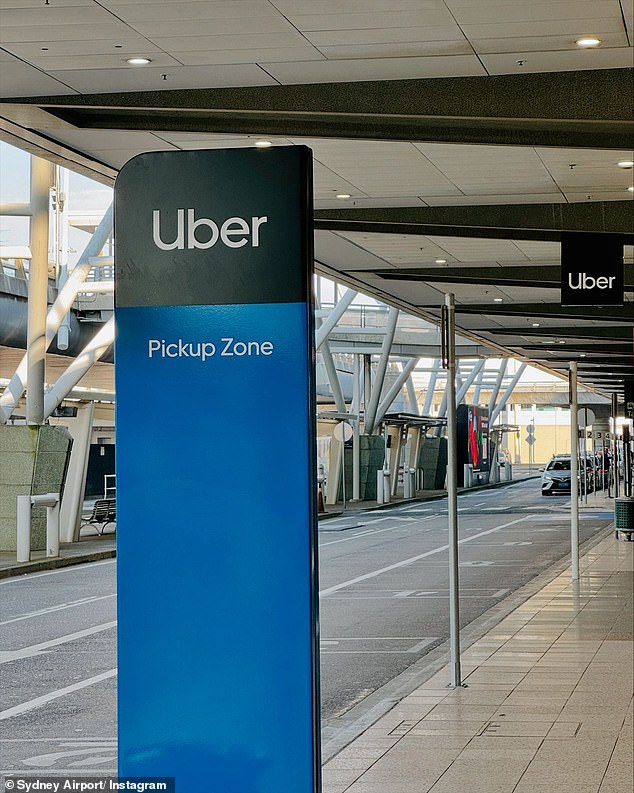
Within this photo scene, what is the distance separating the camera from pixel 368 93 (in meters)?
11.1

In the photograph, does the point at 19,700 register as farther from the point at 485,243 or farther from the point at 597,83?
the point at 485,243

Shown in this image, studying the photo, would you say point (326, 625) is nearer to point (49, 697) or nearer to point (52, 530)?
point (49, 697)

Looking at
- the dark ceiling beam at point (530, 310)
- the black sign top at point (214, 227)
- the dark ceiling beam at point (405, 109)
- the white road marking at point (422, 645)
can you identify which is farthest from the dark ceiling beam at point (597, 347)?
the black sign top at point (214, 227)

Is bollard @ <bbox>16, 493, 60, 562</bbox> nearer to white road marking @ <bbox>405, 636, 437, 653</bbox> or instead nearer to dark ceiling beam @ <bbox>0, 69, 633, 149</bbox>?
white road marking @ <bbox>405, 636, 437, 653</bbox>

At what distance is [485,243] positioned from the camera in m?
21.1

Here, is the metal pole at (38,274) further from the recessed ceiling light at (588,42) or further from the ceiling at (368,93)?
the recessed ceiling light at (588,42)

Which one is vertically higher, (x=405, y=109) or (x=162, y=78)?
(x=162, y=78)

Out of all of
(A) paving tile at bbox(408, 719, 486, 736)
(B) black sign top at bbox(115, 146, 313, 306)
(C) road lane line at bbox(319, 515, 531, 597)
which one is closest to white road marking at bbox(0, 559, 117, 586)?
(C) road lane line at bbox(319, 515, 531, 597)

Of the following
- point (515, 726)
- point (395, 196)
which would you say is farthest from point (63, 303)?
point (515, 726)

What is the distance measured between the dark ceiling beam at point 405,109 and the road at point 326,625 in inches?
206

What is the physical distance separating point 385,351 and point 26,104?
120ft

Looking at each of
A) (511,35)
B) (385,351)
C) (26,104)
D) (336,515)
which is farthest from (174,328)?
(385,351)

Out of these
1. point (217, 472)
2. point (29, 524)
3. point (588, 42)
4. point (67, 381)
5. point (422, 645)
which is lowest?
point (422, 645)

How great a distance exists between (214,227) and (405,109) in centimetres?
789
